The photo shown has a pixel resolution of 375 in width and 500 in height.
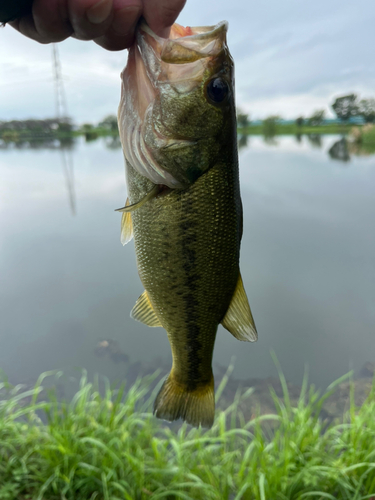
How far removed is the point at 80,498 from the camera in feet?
8.23

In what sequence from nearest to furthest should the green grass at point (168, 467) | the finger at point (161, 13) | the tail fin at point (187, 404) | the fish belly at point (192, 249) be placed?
the finger at point (161, 13) < the fish belly at point (192, 249) < the tail fin at point (187, 404) < the green grass at point (168, 467)

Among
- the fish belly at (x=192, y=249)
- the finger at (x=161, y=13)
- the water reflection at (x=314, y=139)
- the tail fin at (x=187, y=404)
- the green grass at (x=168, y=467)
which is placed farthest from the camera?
the water reflection at (x=314, y=139)

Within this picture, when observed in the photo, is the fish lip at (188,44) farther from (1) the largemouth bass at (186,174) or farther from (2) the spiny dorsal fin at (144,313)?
(2) the spiny dorsal fin at (144,313)

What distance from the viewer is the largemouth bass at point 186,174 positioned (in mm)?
1095

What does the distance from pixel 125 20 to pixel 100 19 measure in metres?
0.09

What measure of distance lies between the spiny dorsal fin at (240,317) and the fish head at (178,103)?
1.79 feet

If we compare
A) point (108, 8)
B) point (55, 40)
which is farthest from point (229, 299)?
point (55, 40)

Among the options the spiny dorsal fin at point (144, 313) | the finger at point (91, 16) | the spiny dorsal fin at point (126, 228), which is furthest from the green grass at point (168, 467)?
the finger at point (91, 16)

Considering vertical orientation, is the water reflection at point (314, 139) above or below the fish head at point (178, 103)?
above

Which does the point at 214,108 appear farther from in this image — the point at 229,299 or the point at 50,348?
the point at 50,348

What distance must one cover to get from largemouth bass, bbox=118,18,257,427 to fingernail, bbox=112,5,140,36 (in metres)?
0.04

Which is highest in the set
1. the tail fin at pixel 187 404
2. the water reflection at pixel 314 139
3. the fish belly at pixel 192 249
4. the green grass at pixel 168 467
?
the water reflection at pixel 314 139

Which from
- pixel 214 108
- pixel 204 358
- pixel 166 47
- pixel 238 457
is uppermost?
pixel 166 47

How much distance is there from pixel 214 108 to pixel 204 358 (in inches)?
43.1
